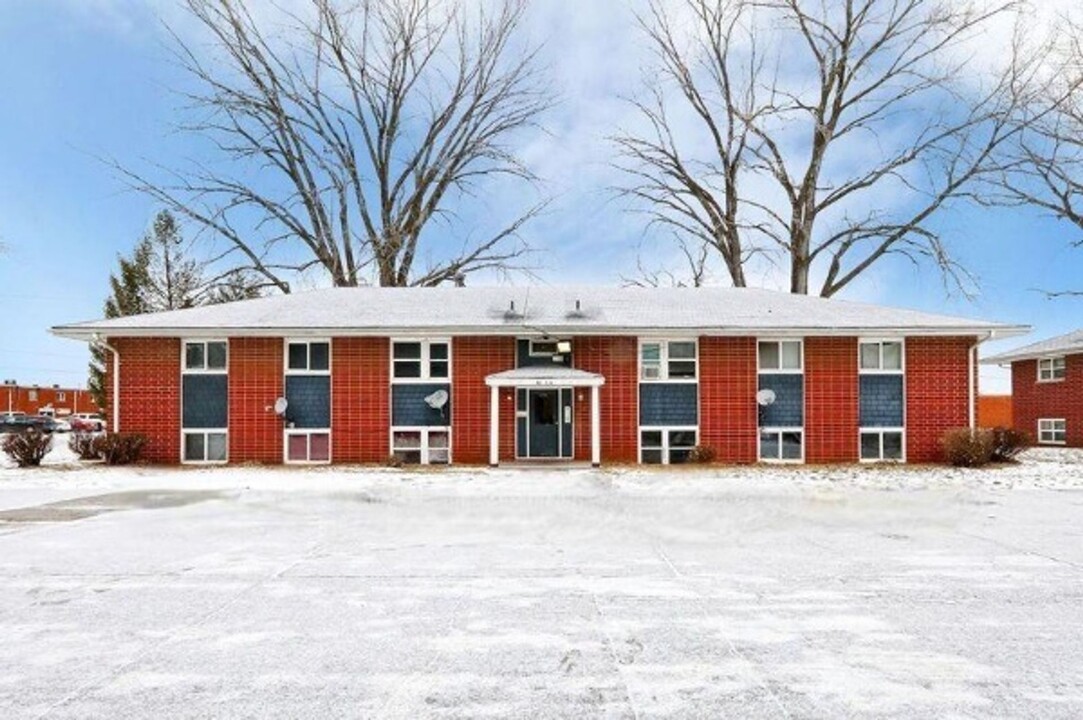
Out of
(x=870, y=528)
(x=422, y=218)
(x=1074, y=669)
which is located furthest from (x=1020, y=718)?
(x=422, y=218)

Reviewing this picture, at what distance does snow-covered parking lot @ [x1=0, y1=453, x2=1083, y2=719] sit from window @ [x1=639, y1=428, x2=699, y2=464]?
7.38 meters

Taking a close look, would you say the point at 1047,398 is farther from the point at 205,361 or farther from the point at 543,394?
the point at 205,361

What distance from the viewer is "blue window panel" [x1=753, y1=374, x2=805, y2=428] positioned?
19719 mm

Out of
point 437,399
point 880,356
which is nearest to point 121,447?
point 437,399

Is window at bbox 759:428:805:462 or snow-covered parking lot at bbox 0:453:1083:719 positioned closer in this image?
snow-covered parking lot at bbox 0:453:1083:719

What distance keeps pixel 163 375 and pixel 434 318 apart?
7168 mm

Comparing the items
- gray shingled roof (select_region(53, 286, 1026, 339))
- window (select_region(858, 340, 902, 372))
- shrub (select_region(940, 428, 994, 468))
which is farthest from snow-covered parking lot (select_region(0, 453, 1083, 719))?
window (select_region(858, 340, 902, 372))

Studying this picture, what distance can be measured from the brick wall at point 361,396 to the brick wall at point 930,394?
13.6 meters

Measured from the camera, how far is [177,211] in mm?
33438

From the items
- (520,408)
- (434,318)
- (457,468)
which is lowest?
(457,468)

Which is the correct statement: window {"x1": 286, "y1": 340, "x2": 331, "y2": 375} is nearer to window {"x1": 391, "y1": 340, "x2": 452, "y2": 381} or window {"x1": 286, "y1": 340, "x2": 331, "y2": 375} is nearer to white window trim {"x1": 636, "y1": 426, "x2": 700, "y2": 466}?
window {"x1": 391, "y1": 340, "x2": 452, "y2": 381}

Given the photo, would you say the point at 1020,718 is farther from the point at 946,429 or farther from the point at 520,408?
the point at 946,429

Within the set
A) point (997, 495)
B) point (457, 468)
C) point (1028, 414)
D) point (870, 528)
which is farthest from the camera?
point (1028, 414)

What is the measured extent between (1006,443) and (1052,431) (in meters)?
10.6
